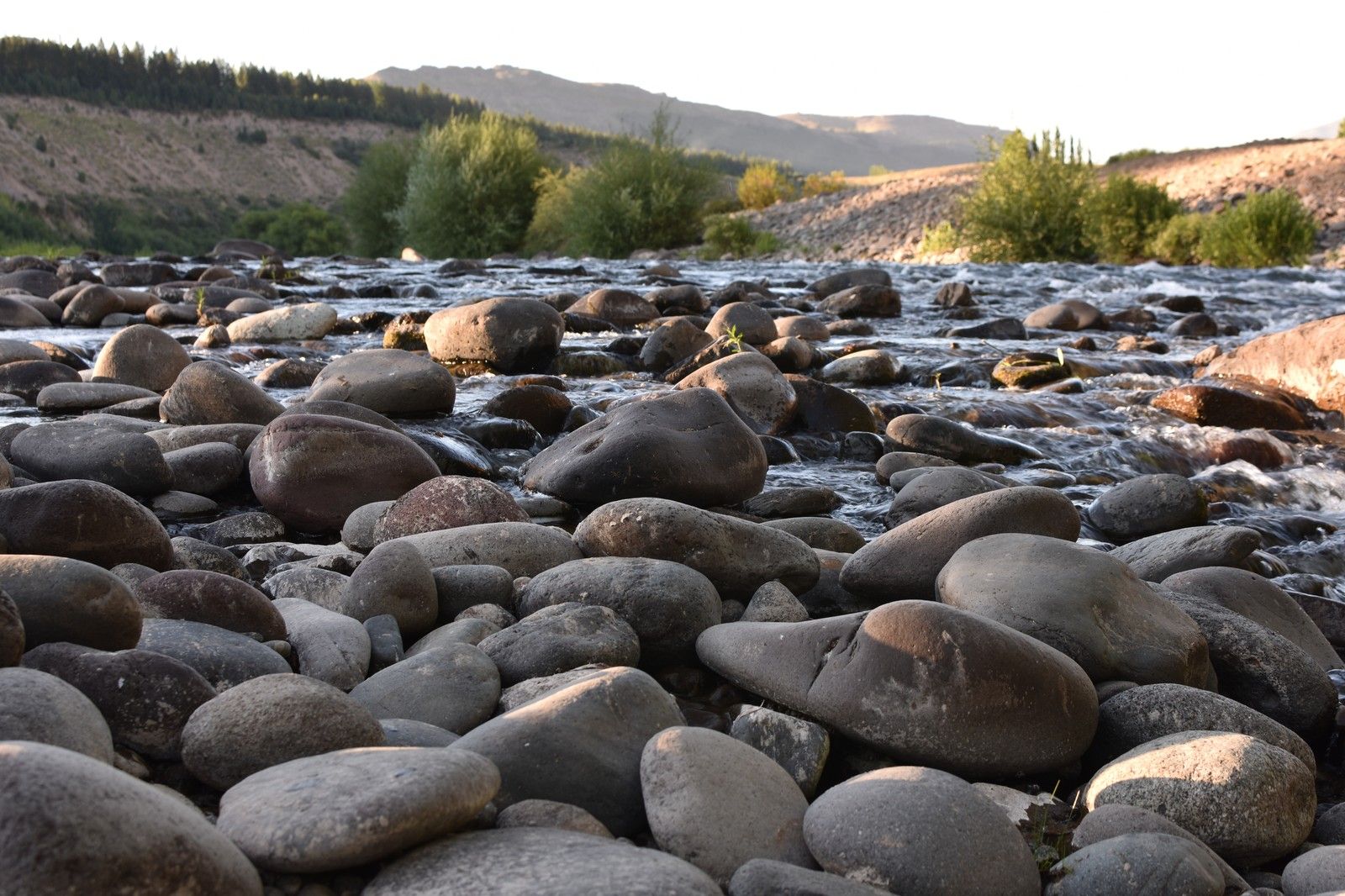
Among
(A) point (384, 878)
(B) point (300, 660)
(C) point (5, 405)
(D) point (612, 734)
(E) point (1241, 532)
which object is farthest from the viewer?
(C) point (5, 405)

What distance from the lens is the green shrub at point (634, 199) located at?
1099 inches

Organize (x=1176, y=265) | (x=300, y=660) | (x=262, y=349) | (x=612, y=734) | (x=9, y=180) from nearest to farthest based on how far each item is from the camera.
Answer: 1. (x=612, y=734)
2. (x=300, y=660)
3. (x=262, y=349)
4. (x=1176, y=265)
5. (x=9, y=180)

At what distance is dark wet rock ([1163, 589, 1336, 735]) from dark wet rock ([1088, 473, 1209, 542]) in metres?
1.53

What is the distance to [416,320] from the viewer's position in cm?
915

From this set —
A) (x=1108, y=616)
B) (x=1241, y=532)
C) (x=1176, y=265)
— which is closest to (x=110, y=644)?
(x=1108, y=616)

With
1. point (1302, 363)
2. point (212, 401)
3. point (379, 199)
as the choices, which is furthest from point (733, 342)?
point (379, 199)

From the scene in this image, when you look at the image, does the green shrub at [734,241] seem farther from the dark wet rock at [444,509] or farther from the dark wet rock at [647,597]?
the dark wet rock at [647,597]

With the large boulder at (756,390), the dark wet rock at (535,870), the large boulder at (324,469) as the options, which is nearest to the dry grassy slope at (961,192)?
the large boulder at (756,390)

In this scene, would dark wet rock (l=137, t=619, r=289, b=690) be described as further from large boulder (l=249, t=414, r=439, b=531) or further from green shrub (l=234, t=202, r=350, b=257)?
green shrub (l=234, t=202, r=350, b=257)

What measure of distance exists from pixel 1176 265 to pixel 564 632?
61.5 feet

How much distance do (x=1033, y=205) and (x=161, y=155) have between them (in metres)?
65.3

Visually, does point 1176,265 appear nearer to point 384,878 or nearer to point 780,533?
point 780,533

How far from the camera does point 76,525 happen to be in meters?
2.83

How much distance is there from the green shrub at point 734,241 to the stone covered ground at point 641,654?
20946 millimetres
